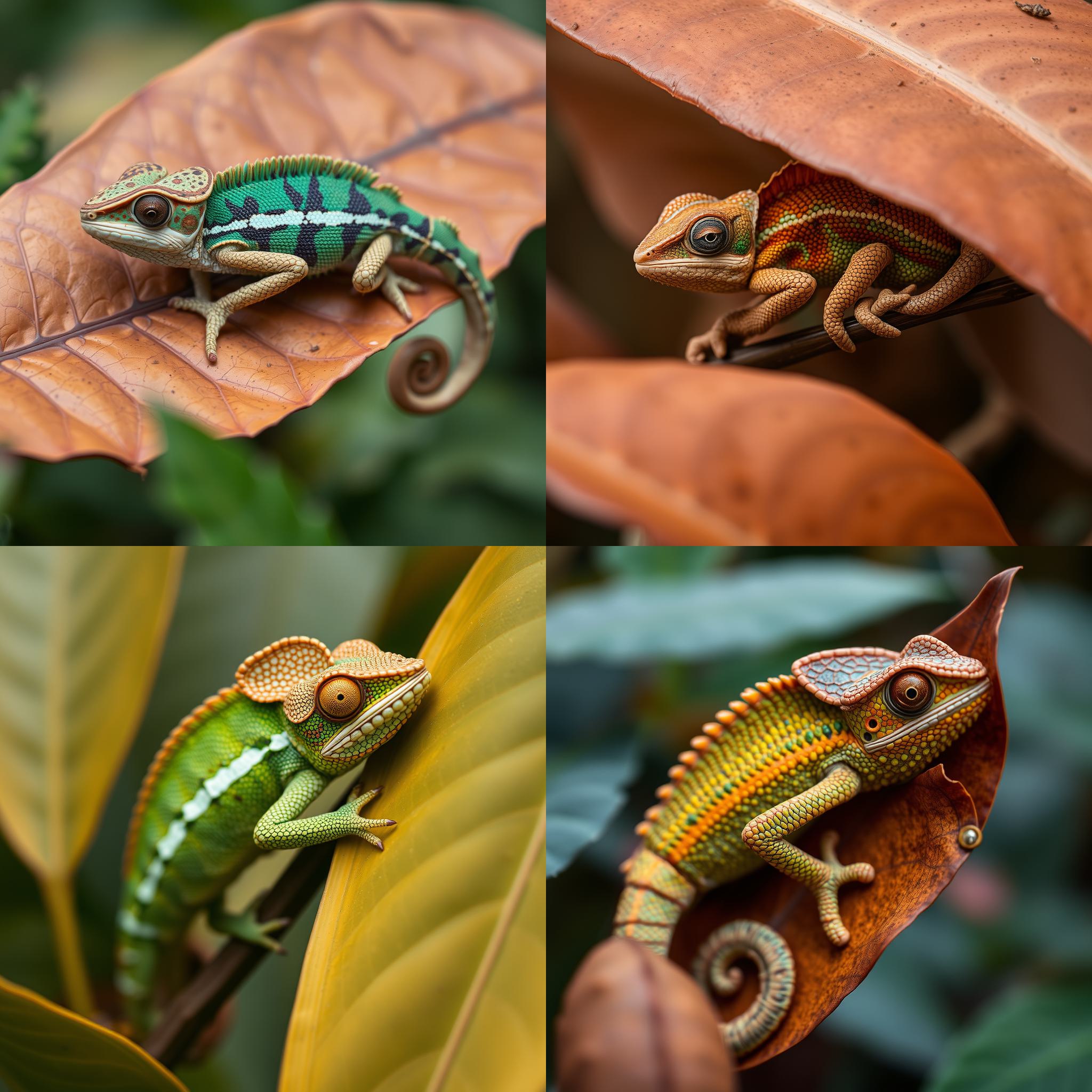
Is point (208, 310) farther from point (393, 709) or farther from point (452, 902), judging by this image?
point (452, 902)

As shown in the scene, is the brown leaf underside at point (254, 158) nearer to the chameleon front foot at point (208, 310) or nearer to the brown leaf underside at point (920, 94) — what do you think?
the chameleon front foot at point (208, 310)

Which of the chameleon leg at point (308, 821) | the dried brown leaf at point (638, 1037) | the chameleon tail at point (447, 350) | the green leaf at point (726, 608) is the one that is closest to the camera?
the dried brown leaf at point (638, 1037)

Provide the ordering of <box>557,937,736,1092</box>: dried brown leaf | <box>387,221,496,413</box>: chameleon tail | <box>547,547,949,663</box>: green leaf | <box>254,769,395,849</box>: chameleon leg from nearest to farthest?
<box>557,937,736,1092</box>: dried brown leaf, <box>254,769,395,849</box>: chameleon leg, <box>387,221,496,413</box>: chameleon tail, <box>547,547,949,663</box>: green leaf

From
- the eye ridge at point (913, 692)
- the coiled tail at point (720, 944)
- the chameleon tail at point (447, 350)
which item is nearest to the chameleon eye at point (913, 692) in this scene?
the eye ridge at point (913, 692)

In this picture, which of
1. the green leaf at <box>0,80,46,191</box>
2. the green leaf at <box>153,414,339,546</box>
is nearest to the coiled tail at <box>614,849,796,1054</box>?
the green leaf at <box>153,414,339,546</box>

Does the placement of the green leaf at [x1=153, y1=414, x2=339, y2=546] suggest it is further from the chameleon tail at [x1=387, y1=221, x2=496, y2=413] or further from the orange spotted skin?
the orange spotted skin

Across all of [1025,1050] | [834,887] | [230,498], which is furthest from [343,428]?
[1025,1050]

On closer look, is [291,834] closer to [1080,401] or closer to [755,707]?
[755,707]
